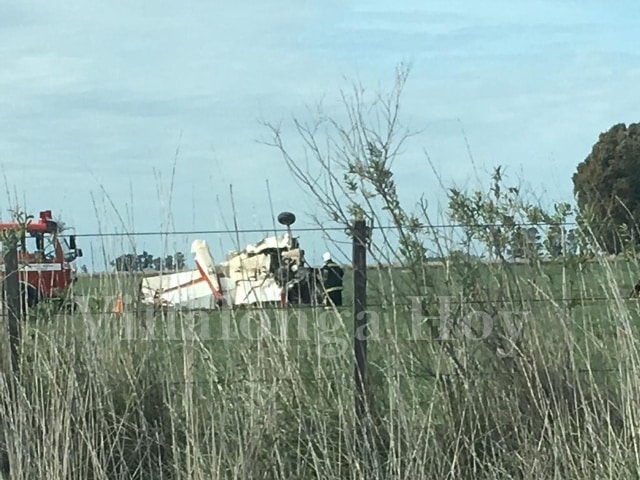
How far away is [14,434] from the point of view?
197 inches

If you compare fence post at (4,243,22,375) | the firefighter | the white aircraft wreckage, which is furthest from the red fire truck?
the firefighter

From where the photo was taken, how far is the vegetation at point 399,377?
4.91 m

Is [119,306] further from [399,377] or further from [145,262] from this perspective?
[399,377]

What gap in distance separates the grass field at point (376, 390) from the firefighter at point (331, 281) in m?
0.08

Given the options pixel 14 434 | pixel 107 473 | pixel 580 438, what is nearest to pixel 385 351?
pixel 580 438

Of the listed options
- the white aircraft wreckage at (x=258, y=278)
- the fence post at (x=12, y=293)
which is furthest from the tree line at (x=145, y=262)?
the fence post at (x=12, y=293)

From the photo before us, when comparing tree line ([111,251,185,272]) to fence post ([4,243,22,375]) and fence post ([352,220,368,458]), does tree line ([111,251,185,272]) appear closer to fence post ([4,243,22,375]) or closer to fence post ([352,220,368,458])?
fence post ([4,243,22,375])

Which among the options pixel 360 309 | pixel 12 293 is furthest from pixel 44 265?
pixel 360 309

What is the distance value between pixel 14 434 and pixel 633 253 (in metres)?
3.00

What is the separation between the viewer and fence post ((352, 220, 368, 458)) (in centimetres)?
538

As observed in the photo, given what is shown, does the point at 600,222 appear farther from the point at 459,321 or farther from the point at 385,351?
the point at 385,351

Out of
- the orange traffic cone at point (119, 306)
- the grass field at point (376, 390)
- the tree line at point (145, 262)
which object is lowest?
the grass field at point (376, 390)

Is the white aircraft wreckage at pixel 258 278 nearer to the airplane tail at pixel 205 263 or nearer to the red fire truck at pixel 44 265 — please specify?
the airplane tail at pixel 205 263

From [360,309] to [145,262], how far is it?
126cm
